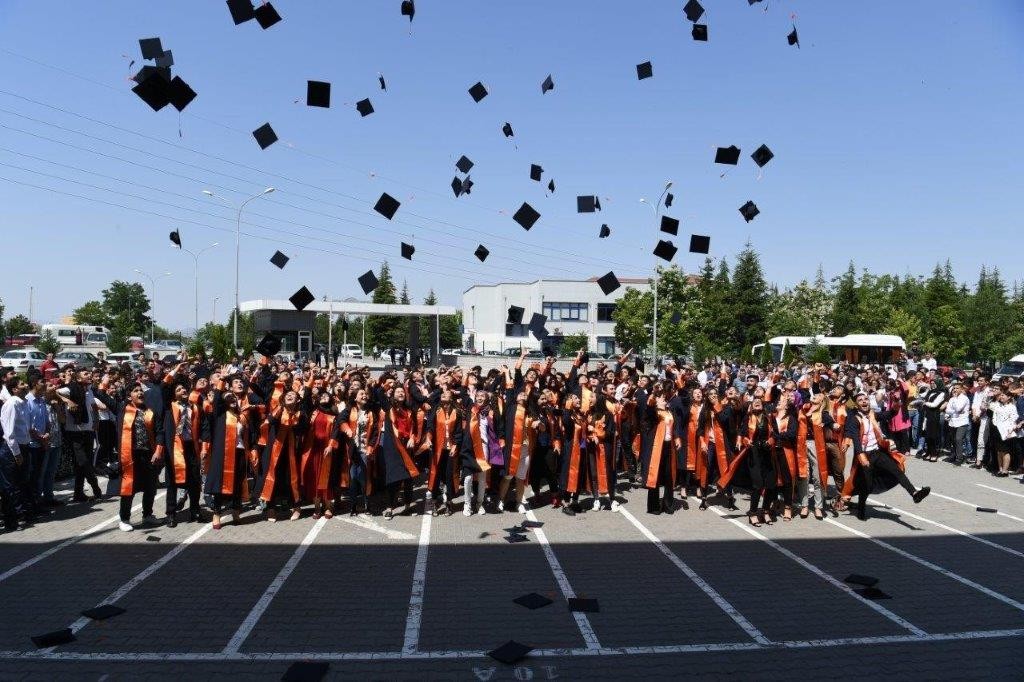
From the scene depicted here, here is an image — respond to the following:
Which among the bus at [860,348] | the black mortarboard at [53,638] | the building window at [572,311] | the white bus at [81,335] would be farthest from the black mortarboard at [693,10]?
the building window at [572,311]

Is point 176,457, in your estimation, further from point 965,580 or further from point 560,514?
point 965,580

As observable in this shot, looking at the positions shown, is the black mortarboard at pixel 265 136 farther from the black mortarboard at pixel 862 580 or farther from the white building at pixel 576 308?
the white building at pixel 576 308

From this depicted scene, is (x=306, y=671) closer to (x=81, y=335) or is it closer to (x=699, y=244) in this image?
(x=699, y=244)

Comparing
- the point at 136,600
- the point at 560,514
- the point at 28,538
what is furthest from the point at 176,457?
the point at 560,514

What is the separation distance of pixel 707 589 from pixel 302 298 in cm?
1022

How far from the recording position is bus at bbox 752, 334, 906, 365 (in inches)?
1721

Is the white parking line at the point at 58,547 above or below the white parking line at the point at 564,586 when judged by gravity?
above

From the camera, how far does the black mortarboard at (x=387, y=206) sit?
42.0 ft

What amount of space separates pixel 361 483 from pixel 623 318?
46.7m

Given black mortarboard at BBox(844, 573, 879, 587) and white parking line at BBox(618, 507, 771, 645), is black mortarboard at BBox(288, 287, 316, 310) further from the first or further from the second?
black mortarboard at BBox(844, 573, 879, 587)

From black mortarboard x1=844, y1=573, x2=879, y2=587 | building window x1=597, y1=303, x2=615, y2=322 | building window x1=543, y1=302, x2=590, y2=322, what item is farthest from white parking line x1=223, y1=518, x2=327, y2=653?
building window x1=597, y1=303, x2=615, y2=322

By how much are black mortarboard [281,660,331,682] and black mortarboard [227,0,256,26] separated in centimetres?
754

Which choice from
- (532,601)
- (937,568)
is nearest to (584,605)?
(532,601)

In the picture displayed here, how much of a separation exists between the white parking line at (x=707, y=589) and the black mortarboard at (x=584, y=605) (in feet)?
3.65
